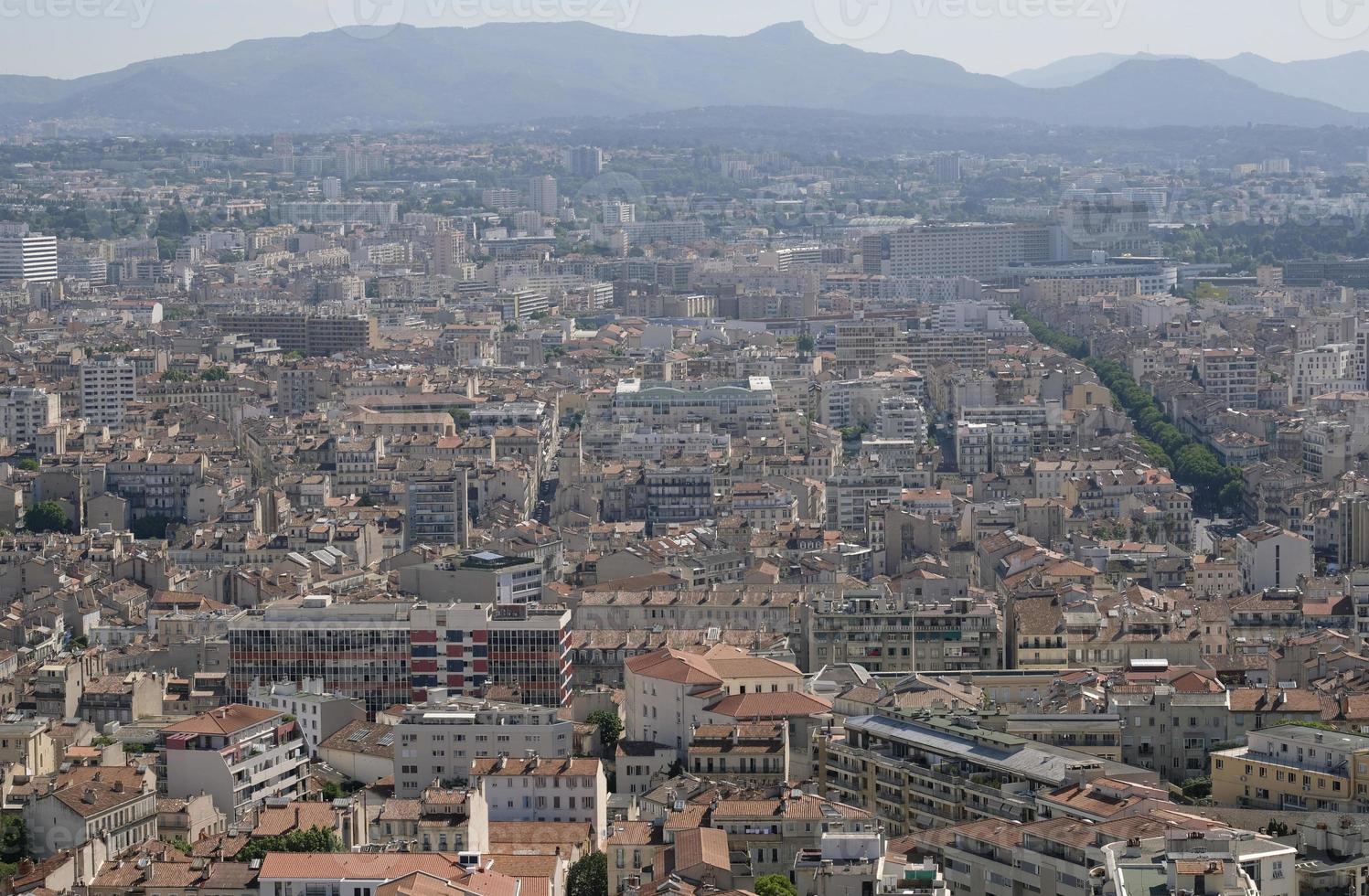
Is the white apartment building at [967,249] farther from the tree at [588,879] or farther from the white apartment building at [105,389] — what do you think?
the tree at [588,879]

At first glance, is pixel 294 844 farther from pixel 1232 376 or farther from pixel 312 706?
pixel 1232 376

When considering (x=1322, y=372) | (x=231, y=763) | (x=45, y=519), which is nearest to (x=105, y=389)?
(x=45, y=519)

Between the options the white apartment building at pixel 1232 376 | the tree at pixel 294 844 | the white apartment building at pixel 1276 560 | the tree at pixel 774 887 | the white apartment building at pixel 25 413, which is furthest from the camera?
the white apartment building at pixel 1232 376

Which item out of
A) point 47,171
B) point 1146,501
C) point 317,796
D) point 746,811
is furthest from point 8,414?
point 47,171

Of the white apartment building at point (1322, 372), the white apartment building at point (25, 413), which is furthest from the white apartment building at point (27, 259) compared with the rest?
the white apartment building at point (1322, 372)

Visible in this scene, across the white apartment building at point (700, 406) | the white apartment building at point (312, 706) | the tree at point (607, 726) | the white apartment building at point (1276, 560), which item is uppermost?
the tree at point (607, 726)

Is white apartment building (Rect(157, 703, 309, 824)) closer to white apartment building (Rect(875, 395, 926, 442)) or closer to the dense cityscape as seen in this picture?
the dense cityscape

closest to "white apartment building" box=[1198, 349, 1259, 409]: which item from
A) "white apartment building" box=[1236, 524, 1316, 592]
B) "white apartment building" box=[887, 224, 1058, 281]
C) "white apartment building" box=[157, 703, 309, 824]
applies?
"white apartment building" box=[1236, 524, 1316, 592]
